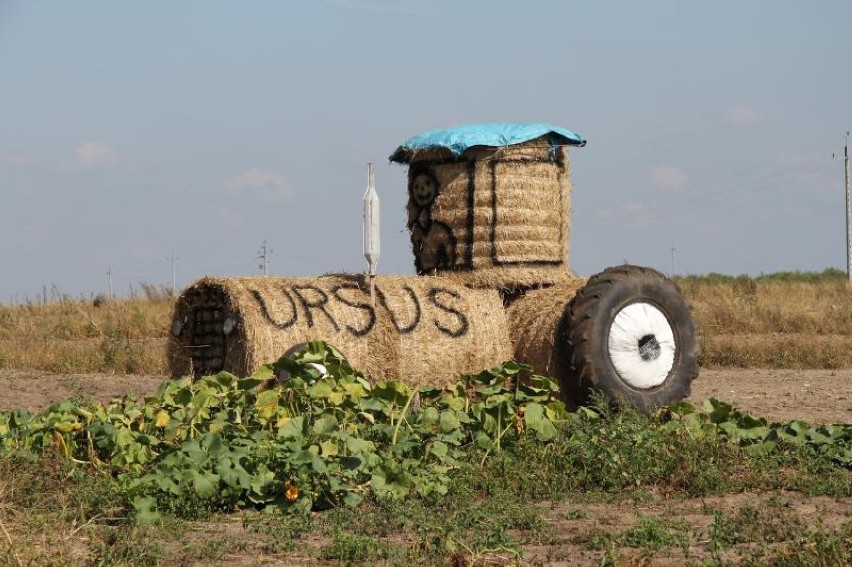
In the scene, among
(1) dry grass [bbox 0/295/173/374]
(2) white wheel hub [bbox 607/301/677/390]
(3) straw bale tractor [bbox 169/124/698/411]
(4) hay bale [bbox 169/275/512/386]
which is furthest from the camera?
(1) dry grass [bbox 0/295/173/374]

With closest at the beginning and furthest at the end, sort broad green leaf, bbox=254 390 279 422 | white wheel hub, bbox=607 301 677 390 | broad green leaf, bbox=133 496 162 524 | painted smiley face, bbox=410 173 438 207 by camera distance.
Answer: broad green leaf, bbox=133 496 162 524 < broad green leaf, bbox=254 390 279 422 < white wheel hub, bbox=607 301 677 390 < painted smiley face, bbox=410 173 438 207

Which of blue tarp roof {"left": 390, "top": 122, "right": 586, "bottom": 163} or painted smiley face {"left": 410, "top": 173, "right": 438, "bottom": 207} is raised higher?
blue tarp roof {"left": 390, "top": 122, "right": 586, "bottom": 163}

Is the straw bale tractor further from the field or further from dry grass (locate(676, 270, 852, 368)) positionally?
dry grass (locate(676, 270, 852, 368))

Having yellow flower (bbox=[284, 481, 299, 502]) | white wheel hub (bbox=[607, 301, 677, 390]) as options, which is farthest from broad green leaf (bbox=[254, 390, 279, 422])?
white wheel hub (bbox=[607, 301, 677, 390])

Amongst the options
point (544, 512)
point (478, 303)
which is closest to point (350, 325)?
point (478, 303)

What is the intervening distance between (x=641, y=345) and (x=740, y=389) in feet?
9.29

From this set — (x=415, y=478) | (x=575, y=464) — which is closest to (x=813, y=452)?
(x=575, y=464)

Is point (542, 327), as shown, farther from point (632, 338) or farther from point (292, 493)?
point (292, 493)

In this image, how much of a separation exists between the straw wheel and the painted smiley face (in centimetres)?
174

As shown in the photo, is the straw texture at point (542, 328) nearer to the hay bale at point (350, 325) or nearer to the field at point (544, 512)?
the hay bale at point (350, 325)

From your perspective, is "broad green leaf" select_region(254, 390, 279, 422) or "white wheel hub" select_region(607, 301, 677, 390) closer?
"broad green leaf" select_region(254, 390, 279, 422)

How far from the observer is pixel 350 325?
918 centimetres

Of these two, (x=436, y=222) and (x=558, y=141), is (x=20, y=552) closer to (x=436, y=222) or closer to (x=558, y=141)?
(x=436, y=222)

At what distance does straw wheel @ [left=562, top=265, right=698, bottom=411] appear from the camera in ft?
30.0
